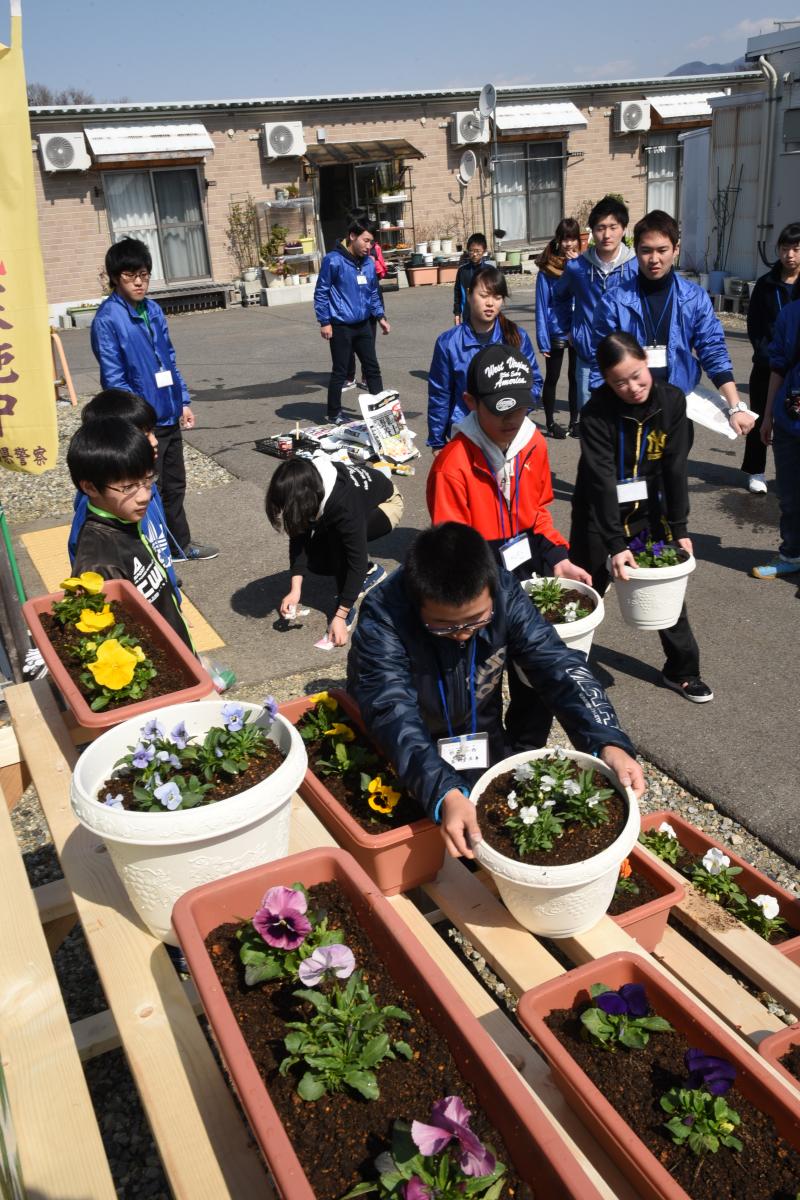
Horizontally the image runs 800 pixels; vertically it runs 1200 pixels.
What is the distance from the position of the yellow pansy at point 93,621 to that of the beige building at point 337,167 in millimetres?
18690

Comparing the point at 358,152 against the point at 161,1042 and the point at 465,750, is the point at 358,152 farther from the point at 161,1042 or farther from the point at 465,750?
the point at 161,1042

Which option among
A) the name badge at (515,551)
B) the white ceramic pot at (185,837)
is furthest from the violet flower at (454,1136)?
the name badge at (515,551)

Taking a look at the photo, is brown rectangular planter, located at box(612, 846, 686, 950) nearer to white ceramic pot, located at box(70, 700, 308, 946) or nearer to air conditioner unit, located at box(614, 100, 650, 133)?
white ceramic pot, located at box(70, 700, 308, 946)

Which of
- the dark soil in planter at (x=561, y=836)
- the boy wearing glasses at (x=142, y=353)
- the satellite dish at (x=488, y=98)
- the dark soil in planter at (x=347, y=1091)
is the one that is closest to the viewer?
the dark soil in planter at (x=347, y=1091)

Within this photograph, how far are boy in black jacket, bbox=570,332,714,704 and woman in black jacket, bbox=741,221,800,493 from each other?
288 centimetres

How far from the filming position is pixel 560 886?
1789mm

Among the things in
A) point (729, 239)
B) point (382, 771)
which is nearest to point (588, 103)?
point (729, 239)

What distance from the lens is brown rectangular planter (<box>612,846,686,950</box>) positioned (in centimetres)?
251

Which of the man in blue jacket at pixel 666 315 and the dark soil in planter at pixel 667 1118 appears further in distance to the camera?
the man in blue jacket at pixel 666 315

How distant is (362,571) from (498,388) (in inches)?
59.5

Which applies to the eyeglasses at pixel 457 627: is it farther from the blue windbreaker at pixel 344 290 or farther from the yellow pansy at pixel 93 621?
the blue windbreaker at pixel 344 290

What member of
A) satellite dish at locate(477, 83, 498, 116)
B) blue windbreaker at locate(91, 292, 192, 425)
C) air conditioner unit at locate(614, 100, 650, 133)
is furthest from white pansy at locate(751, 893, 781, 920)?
air conditioner unit at locate(614, 100, 650, 133)

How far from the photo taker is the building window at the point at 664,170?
24797 millimetres

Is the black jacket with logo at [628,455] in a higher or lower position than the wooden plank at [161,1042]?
higher
